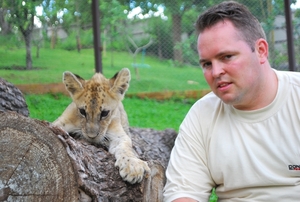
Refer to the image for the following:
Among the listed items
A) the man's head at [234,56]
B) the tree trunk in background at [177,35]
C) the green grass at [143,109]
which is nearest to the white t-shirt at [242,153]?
the man's head at [234,56]

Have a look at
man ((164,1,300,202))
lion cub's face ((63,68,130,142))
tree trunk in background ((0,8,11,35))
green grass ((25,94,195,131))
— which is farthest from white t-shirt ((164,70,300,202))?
tree trunk in background ((0,8,11,35))

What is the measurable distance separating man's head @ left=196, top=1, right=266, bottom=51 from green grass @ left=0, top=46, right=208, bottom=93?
3321mm

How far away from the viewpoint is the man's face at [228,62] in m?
2.49

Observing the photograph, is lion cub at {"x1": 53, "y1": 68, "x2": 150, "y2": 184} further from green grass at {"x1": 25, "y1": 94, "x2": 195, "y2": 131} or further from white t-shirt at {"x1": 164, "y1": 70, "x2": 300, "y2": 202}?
green grass at {"x1": 25, "y1": 94, "x2": 195, "y2": 131}

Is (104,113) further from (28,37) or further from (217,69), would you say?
(28,37)

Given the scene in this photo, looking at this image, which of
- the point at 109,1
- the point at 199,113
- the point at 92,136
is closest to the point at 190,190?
the point at 199,113

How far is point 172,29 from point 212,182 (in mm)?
4052

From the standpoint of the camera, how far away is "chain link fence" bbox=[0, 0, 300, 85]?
5934mm

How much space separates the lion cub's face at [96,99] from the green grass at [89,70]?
1715 millimetres

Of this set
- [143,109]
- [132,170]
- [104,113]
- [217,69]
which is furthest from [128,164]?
[143,109]

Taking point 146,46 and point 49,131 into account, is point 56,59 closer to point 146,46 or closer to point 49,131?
point 146,46

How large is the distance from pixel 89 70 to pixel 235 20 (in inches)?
138

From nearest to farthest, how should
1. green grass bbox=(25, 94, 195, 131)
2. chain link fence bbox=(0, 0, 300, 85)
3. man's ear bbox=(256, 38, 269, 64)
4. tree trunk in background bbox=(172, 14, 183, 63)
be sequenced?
man's ear bbox=(256, 38, 269, 64) → green grass bbox=(25, 94, 195, 131) → chain link fence bbox=(0, 0, 300, 85) → tree trunk in background bbox=(172, 14, 183, 63)

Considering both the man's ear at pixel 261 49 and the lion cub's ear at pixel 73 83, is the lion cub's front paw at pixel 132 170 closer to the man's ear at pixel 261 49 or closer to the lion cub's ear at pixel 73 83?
the man's ear at pixel 261 49
